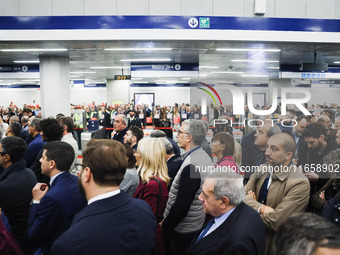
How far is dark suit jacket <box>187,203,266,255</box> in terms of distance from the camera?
5.33 feet

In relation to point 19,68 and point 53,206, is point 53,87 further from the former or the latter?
point 53,206

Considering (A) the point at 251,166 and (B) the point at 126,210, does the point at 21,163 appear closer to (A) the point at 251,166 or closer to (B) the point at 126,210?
(B) the point at 126,210

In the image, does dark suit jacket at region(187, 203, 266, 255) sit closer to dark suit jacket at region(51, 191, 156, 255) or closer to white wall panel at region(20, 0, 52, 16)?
dark suit jacket at region(51, 191, 156, 255)

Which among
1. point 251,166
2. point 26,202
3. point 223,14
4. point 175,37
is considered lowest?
point 26,202

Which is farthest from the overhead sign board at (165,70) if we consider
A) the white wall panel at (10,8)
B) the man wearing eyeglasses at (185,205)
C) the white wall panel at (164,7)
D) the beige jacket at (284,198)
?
the beige jacket at (284,198)

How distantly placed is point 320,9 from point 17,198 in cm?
950

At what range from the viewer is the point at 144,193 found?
2.59 m

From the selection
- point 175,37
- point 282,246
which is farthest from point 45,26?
point 282,246

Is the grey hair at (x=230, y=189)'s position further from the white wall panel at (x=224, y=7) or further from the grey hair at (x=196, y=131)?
the white wall panel at (x=224, y=7)

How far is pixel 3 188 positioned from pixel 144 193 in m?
1.25

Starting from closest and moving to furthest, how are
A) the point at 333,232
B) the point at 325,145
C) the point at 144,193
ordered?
the point at 333,232 < the point at 144,193 < the point at 325,145

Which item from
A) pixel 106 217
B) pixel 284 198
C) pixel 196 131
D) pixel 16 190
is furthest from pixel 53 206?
pixel 284 198

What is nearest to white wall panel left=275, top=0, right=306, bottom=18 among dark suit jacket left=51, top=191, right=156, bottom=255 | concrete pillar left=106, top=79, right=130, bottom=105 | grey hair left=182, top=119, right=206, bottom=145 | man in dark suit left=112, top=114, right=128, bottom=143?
man in dark suit left=112, top=114, right=128, bottom=143

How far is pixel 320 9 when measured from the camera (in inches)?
348
